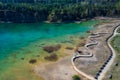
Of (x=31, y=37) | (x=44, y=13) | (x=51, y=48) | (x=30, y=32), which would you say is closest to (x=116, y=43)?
(x=51, y=48)

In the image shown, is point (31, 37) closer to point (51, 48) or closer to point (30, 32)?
point (30, 32)

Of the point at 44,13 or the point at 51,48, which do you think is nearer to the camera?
the point at 51,48

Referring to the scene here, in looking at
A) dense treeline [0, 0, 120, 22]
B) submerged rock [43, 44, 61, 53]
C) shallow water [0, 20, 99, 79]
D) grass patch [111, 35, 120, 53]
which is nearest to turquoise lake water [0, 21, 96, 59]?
shallow water [0, 20, 99, 79]

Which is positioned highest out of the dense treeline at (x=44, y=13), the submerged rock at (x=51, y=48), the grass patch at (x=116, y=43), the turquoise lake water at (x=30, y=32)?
the dense treeline at (x=44, y=13)

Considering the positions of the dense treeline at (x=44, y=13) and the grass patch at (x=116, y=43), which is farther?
the dense treeline at (x=44, y=13)

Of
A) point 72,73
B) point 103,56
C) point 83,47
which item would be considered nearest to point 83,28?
point 83,47

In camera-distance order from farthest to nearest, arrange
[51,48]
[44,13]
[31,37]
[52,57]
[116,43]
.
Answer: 1. [44,13]
2. [31,37]
3. [116,43]
4. [51,48]
5. [52,57]

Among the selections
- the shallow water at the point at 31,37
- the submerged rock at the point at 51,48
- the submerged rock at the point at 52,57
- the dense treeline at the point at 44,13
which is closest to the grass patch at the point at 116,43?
the shallow water at the point at 31,37

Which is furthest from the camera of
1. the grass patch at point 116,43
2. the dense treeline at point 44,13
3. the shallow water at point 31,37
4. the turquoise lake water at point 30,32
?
the dense treeline at point 44,13

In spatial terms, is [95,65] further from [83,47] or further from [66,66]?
[83,47]

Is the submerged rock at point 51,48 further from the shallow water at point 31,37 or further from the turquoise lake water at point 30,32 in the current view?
the turquoise lake water at point 30,32
